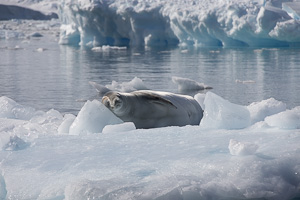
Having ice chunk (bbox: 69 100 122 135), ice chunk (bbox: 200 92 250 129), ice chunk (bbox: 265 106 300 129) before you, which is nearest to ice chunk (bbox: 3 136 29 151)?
ice chunk (bbox: 69 100 122 135)

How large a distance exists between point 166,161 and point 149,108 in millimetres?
1713

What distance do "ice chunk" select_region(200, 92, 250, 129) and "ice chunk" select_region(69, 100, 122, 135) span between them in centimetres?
80

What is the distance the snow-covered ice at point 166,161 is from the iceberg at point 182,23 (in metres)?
18.0

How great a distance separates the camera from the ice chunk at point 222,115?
3.92 m

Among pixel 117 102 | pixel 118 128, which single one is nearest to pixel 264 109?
pixel 117 102

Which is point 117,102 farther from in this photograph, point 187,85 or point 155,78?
point 155,78

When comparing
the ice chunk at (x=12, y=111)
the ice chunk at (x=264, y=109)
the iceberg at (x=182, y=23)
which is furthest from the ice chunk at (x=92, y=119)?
the iceberg at (x=182, y=23)

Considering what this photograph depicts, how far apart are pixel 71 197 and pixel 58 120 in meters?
2.57

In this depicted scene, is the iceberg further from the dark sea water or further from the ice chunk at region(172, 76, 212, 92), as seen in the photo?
the ice chunk at region(172, 76, 212, 92)

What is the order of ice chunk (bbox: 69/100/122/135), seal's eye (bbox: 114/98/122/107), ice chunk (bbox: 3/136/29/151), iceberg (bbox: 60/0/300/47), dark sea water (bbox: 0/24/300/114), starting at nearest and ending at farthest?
ice chunk (bbox: 3/136/29/151) → ice chunk (bbox: 69/100/122/135) → seal's eye (bbox: 114/98/122/107) → dark sea water (bbox: 0/24/300/114) → iceberg (bbox: 60/0/300/47)

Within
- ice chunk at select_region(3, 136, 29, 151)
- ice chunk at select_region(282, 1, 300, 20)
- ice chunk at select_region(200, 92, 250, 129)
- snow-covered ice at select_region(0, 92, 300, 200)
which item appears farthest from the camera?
ice chunk at select_region(282, 1, 300, 20)

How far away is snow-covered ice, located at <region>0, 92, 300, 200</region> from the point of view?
2826 mm

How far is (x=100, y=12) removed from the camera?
90.7 ft

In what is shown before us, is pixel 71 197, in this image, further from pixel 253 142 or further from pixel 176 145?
pixel 253 142
